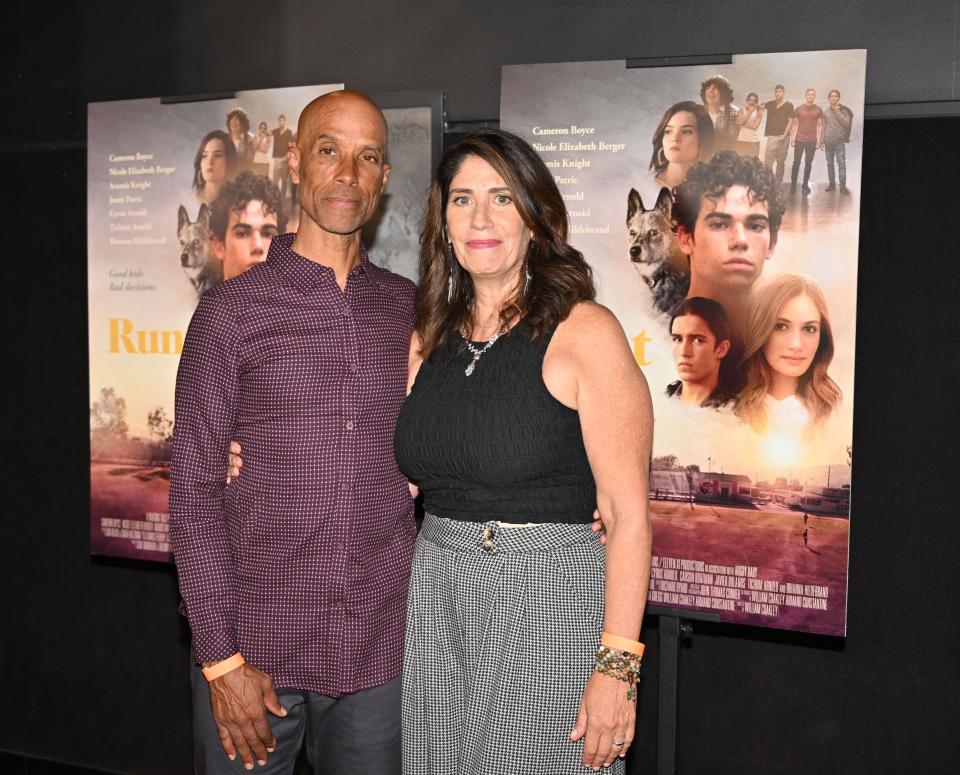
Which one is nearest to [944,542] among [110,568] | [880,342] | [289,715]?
[880,342]

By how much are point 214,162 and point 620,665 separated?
6.74 ft

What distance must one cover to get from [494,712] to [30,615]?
266cm

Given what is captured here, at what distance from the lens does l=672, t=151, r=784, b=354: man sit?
97.0 inches

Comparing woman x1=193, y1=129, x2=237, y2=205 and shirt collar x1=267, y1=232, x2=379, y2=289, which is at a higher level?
woman x1=193, y1=129, x2=237, y2=205

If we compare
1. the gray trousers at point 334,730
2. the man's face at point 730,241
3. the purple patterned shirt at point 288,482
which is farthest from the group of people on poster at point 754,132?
the gray trousers at point 334,730

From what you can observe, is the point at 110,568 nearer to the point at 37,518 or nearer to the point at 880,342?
the point at 37,518

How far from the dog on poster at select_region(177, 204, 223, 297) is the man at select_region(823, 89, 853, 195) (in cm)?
183

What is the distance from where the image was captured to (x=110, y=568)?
3664 mm

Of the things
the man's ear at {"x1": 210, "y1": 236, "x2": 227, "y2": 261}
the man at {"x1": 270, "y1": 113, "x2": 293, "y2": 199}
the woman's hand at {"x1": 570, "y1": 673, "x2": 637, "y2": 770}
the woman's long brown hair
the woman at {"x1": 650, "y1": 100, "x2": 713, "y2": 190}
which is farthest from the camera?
the man's ear at {"x1": 210, "y1": 236, "x2": 227, "y2": 261}

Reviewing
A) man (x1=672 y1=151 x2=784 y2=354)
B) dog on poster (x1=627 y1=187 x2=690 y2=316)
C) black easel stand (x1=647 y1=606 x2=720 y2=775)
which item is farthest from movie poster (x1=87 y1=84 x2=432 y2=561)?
black easel stand (x1=647 y1=606 x2=720 y2=775)

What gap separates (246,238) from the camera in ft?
9.90

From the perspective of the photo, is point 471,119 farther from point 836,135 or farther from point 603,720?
point 603,720

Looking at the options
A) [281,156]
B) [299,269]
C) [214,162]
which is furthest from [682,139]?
[214,162]

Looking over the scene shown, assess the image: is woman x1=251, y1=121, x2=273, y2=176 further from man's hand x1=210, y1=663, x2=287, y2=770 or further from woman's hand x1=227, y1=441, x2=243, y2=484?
man's hand x1=210, y1=663, x2=287, y2=770
